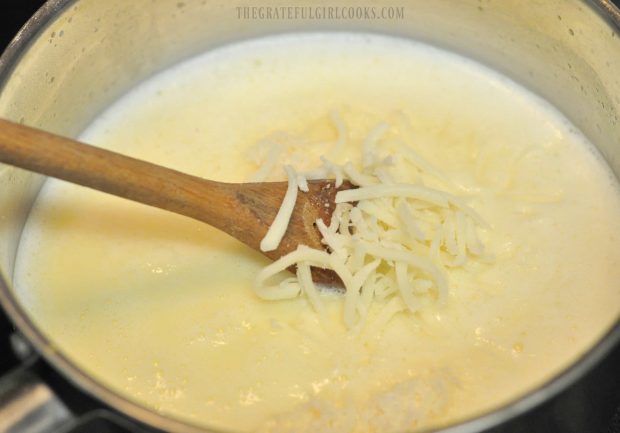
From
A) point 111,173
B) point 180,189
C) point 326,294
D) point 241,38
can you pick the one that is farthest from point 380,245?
point 241,38

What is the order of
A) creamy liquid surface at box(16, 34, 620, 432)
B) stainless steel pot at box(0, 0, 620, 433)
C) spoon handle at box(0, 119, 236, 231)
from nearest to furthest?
spoon handle at box(0, 119, 236, 231)
creamy liquid surface at box(16, 34, 620, 432)
stainless steel pot at box(0, 0, 620, 433)

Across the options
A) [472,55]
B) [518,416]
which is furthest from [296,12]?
[518,416]

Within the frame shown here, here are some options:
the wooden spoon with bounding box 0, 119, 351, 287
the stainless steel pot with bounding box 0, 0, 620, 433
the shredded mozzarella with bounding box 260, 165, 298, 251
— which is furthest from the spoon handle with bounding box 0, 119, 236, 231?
the stainless steel pot with bounding box 0, 0, 620, 433

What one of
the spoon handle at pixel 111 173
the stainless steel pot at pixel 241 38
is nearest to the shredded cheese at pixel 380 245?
the spoon handle at pixel 111 173

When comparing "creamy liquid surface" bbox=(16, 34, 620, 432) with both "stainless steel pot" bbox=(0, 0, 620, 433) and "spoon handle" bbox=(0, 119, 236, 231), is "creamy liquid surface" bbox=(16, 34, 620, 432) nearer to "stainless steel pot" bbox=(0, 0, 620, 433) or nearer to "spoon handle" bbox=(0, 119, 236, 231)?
"stainless steel pot" bbox=(0, 0, 620, 433)

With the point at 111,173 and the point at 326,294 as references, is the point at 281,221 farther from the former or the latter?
the point at 111,173

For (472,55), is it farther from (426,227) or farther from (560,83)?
(426,227)

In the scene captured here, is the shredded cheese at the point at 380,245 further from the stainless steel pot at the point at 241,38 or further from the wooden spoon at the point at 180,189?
the stainless steel pot at the point at 241,38
